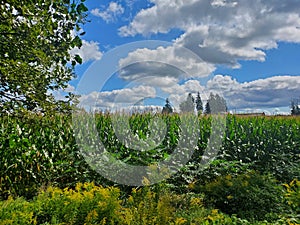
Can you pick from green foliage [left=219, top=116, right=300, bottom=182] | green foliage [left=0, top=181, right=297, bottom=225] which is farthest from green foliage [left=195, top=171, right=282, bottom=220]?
green foliage [left=219, top=116, right=300, bottom=182]

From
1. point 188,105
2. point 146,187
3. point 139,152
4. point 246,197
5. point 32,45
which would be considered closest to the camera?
point 32,45

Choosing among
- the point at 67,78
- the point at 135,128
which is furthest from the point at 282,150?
the point at 67,78

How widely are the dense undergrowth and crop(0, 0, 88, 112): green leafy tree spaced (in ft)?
0.74

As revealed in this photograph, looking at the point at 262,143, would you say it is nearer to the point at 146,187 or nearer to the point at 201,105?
the point at 201,105

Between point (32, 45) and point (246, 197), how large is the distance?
3670mm

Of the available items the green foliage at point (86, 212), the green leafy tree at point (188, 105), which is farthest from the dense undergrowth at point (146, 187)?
the green leafy tree at point (188, 105)

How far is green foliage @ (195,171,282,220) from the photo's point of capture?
4.67m

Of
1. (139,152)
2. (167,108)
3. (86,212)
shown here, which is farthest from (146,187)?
(167,108)

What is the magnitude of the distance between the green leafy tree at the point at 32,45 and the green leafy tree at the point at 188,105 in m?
4.86

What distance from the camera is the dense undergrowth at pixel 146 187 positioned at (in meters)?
3.16

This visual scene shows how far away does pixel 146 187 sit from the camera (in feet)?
12.9

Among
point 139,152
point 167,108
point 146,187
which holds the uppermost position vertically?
point 167,108

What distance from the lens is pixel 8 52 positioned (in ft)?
8.79

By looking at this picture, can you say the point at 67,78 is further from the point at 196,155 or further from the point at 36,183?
the point at 196,155
